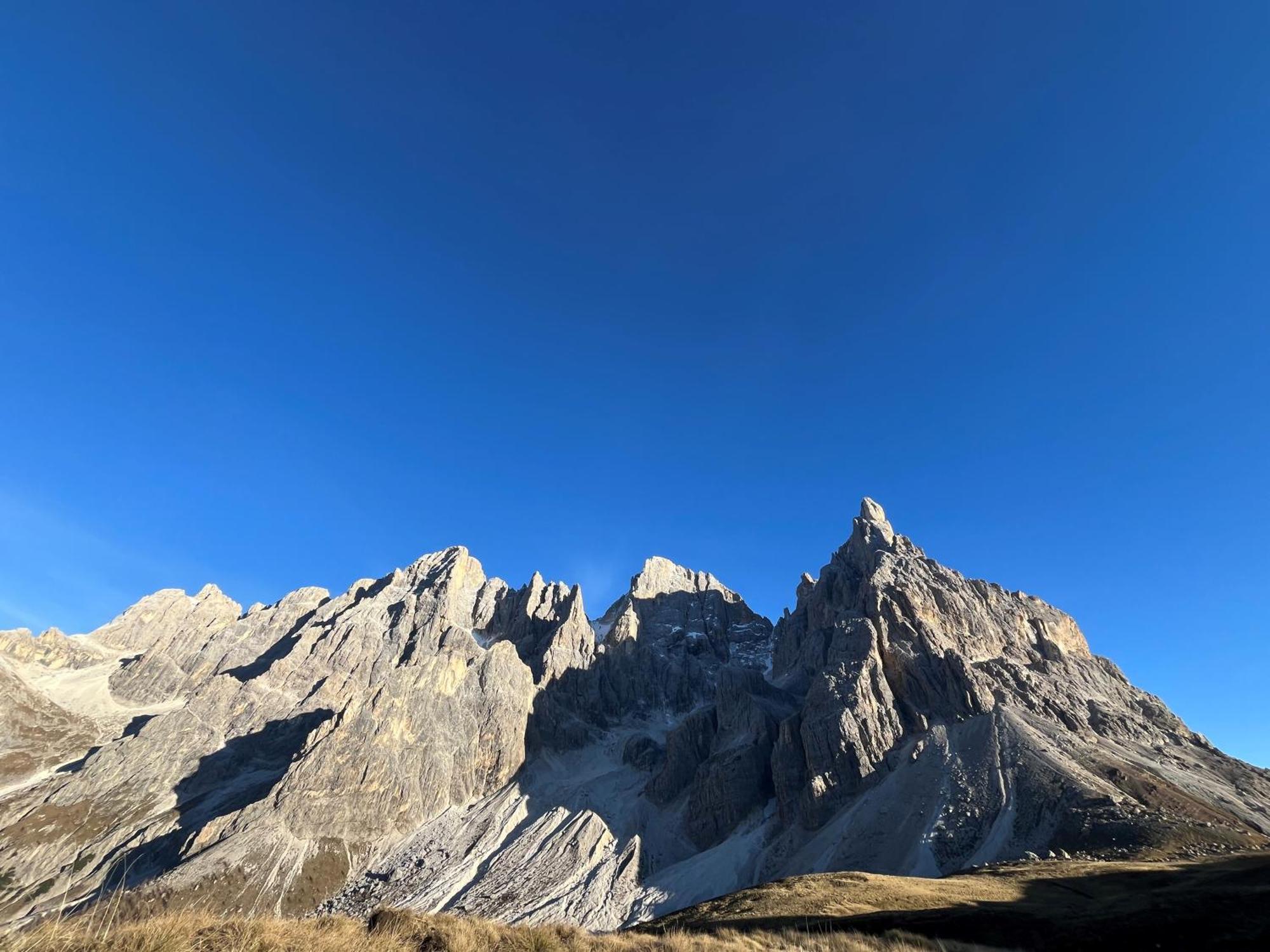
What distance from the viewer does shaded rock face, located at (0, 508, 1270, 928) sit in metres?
85.4

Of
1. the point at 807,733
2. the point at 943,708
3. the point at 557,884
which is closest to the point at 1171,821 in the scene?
the point at 943,708

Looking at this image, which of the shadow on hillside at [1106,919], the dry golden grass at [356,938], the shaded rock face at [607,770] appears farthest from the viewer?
the shaded rock face at [607,770]

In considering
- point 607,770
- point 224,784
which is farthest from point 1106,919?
point 224,784

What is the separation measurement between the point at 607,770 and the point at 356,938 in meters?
154

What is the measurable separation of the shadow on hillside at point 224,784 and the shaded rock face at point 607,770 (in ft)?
2.11

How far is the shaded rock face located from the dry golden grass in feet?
245

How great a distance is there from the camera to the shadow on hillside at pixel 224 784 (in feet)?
353

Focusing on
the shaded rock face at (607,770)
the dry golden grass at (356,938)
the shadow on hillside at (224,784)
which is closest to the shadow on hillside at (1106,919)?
the dry golden grass at (356,938)

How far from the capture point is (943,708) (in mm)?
106562

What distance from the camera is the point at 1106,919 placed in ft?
102

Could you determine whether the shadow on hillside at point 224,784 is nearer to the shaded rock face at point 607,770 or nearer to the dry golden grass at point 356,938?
the shaded rock face at point 607,770

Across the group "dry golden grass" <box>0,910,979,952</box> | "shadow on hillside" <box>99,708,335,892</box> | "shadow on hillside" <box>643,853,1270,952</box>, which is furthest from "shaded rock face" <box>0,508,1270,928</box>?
"dry golden grass" <box>0,910,979,952</box>

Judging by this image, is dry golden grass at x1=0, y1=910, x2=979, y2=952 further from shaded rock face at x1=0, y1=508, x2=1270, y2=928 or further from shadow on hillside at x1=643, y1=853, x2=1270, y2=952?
shaded rock face at x1=0, y1=508, x2=1270, y2=928

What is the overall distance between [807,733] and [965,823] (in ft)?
118
